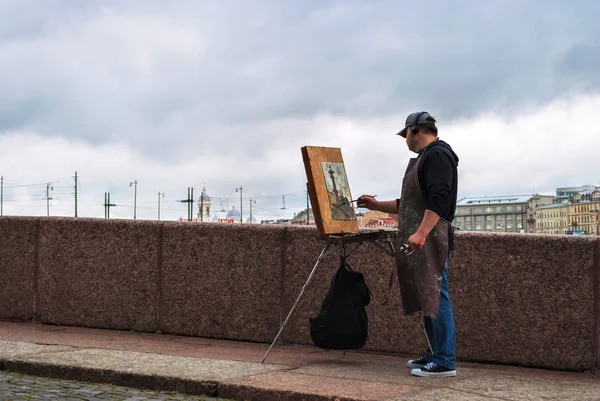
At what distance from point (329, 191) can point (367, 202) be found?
28 centimetres

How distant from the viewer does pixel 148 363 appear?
6.78 meters

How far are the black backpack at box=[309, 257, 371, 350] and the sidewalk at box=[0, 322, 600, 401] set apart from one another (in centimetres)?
21

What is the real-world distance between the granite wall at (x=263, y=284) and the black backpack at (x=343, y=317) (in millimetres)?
433

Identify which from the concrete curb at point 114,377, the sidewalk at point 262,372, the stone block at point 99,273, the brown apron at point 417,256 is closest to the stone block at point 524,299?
the sidewalk at point 262,372

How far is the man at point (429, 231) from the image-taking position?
6109 millimetres

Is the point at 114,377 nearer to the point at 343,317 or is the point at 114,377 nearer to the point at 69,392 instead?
the point at 69,392

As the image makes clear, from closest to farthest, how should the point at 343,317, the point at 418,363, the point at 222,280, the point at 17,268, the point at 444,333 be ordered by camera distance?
the point at 444,333
the point at 343,317
the point at 418,363
the point at 222,280
the point at 17,268

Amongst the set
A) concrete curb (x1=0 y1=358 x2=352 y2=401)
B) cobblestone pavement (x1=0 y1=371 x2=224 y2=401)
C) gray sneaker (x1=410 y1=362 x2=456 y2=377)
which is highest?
gray sneaker (x1=410 y1=362 x2=456 y2=377)

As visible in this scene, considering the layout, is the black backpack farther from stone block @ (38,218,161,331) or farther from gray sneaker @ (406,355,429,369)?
stone block @ (38,218,161,331)

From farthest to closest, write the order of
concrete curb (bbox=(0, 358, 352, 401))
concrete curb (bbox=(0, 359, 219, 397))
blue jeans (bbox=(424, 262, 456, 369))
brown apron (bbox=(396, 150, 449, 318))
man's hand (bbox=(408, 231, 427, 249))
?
blue jeans (bbox=(424, 262, 456, 369)) < brown apron (bbox=(396, 150, 449, 318)) < concrete curb (bbox=(0, 359, 219, 397)) < man's hand (bbox=(408, 231, 427, 249)) < concrete curb (bbox=(0, 358, 352, 401))

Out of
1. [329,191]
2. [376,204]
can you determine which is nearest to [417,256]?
[376,204]

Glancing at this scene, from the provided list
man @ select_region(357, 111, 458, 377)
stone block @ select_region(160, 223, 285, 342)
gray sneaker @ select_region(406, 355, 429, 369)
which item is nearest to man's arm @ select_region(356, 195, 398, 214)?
man @ select_region(357, 111, 458, 377)

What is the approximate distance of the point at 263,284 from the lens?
27.0ft

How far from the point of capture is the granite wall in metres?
7.12
